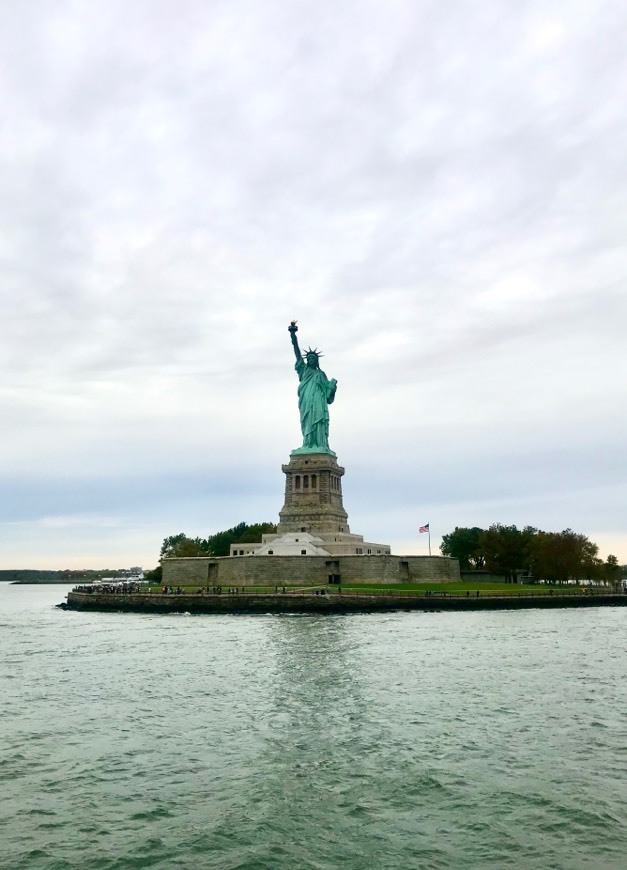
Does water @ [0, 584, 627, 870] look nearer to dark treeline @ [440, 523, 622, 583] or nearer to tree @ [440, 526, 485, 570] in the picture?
dark treeline @ [440, 523, 622, 583]

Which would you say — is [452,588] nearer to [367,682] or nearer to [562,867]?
[367,682]

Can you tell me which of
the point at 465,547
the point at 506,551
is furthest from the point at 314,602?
the point at 465,547

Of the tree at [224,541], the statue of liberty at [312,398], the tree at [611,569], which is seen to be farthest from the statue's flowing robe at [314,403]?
the tree at [611,569]

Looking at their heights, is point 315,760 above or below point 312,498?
below

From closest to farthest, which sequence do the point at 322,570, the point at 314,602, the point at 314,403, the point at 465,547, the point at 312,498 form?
the point at 314,602
the point at 322,570
the point at 312,498
the point at 314,403
the point at 465,547

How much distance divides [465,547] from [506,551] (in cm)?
1580

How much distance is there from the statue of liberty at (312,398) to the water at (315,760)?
179ft

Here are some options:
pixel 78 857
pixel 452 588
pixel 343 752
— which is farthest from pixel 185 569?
pixel 78 857

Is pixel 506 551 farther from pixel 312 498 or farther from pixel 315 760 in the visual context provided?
pixel 315 760

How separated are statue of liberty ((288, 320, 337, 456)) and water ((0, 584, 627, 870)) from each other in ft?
179

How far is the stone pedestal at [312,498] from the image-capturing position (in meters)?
82.2

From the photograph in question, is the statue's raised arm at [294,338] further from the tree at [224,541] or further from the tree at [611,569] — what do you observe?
the tree at [611,569]

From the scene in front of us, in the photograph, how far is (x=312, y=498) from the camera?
83938 mm

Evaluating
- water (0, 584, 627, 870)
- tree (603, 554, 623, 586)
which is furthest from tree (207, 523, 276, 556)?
water (0, 584, 627, 870)
